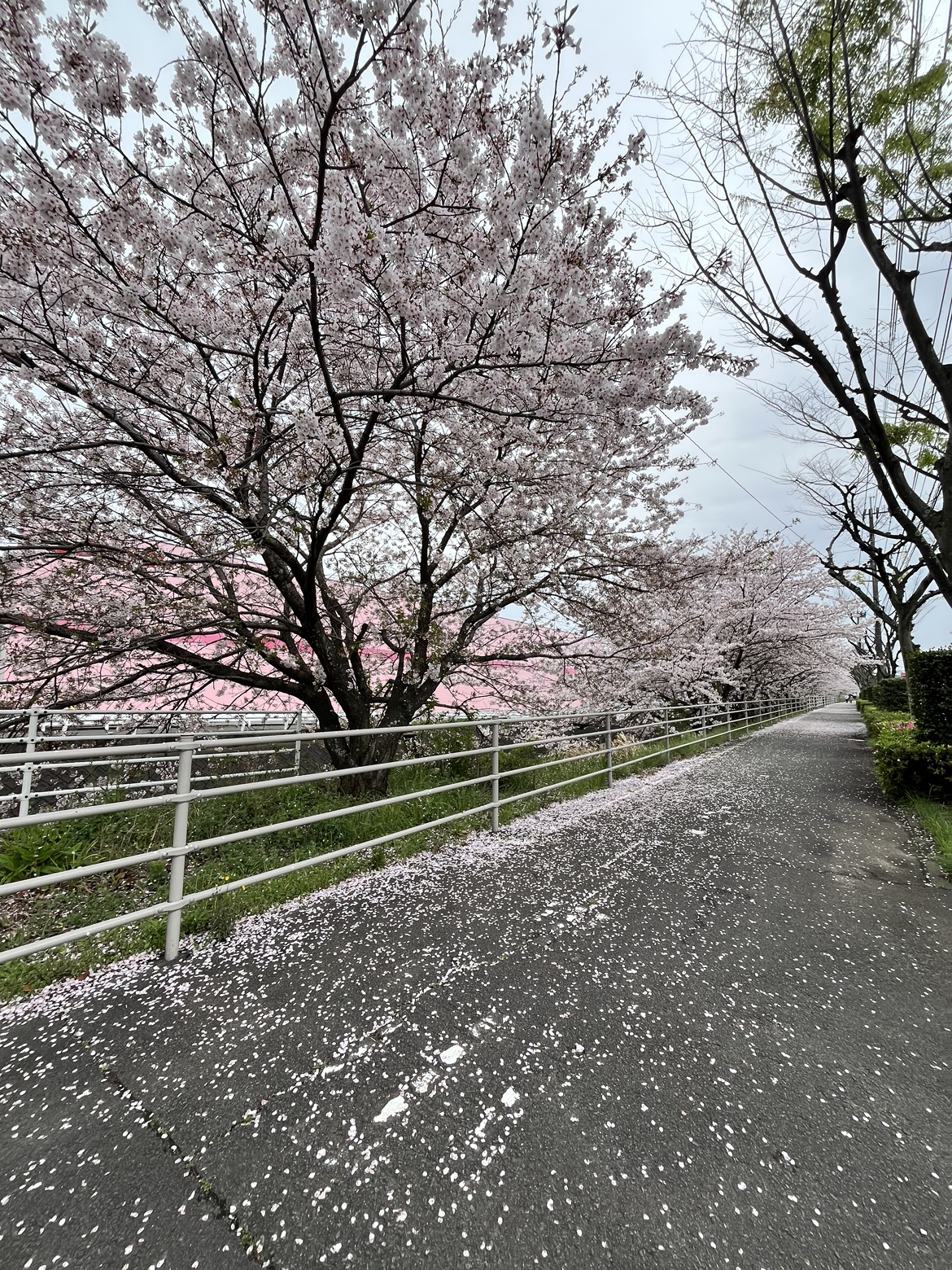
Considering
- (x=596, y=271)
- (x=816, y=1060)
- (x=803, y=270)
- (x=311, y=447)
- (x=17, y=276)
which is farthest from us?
(x=803, y=270)

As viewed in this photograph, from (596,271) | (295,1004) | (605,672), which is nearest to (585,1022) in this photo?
(295,1004)

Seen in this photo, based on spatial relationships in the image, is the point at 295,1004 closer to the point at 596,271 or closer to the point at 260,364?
the point at 260,364

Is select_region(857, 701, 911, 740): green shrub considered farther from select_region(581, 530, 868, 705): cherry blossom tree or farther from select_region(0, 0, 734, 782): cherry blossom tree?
select_region(0, 0, 734, 782): cherry blossom tree

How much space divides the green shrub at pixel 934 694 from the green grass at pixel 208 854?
14.7 ft

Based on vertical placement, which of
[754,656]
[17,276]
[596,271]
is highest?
[596,271]

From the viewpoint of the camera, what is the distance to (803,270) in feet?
16.3

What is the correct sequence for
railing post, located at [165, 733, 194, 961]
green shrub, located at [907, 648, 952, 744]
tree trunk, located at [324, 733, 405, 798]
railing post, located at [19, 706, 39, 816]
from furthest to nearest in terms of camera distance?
1. green shrub, located at [907, 648, 952, 744]
2. tree trunk, located at [324, 733, 405, 798]
3. railing post, located at [19, 706, 39, 816]
4. railing post, located at [165, 733, 194, 961]

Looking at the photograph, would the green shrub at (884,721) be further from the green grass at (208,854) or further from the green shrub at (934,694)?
the green grass at (208,854)

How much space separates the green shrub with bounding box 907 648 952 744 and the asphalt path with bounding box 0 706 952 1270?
4995 mm

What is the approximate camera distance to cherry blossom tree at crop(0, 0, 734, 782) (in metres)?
3.25

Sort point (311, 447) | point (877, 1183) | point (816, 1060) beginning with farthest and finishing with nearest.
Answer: point (311, 447), point (816, 1060), point (877, 1183)

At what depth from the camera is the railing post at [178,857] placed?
7.52ft

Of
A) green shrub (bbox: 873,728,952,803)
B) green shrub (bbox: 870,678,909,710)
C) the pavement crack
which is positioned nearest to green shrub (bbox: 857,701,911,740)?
green shrub (bbox: 870,678,909,710)

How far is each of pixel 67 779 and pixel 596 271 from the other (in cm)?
872
